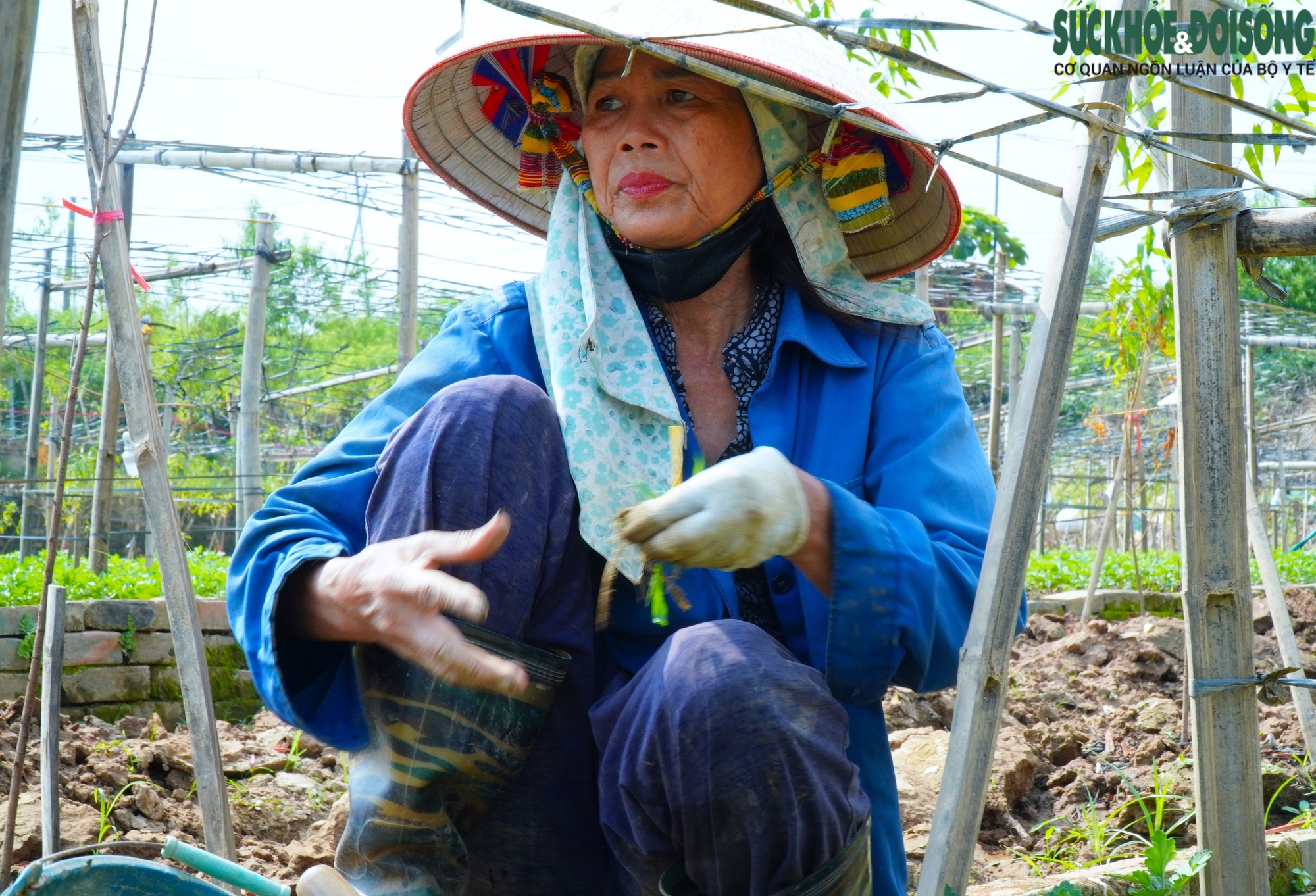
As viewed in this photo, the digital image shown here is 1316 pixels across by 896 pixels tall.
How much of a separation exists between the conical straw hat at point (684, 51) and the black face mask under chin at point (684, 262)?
0.27m

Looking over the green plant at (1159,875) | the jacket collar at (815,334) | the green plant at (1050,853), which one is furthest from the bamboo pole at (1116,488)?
the jacket collar at (815,334)

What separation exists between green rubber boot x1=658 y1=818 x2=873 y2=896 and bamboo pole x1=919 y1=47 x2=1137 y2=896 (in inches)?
4.8

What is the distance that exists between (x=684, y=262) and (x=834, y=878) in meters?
1.06

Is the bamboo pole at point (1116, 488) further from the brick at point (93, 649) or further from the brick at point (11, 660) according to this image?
the brick at point (11, 660)

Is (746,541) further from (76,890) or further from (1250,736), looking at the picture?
(1250,736)

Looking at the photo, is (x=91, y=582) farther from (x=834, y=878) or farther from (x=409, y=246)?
(x=834, y=878)

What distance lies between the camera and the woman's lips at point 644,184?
6.15ft

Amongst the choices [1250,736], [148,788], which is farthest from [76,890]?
[148,788]

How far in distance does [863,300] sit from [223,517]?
63.0 feet

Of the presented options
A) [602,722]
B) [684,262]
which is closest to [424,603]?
[602,722]

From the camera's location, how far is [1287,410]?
21.1 m

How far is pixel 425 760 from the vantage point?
133 centimetres

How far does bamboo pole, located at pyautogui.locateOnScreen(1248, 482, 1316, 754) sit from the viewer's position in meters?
3.02

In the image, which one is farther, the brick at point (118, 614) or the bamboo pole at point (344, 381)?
the bamboo pole at point (344, 381)
